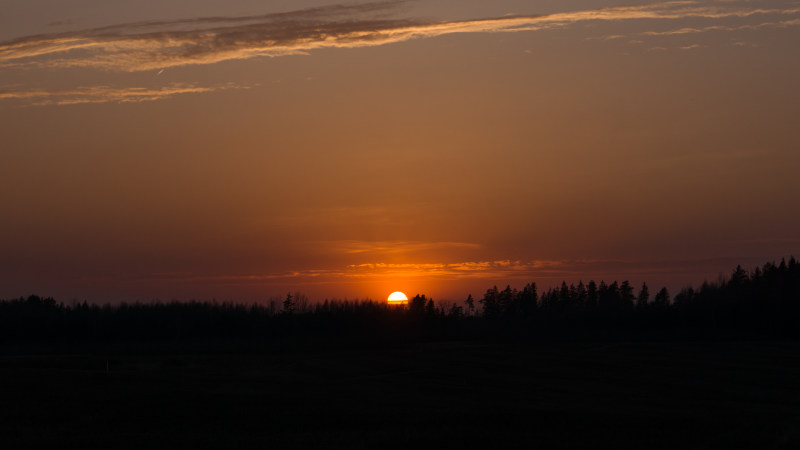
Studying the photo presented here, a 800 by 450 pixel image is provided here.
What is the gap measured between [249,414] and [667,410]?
27974 millimetres

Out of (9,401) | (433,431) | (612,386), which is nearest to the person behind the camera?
(433,431)

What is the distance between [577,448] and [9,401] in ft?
120

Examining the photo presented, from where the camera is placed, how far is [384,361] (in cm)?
10675

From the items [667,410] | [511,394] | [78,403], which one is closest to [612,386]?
[511,394]

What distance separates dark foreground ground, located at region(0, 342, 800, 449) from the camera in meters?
43.1

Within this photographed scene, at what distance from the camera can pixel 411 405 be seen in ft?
194

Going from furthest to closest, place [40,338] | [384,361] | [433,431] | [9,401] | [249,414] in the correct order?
[40,338], [384,361], [9,401], [249,414], [433,431]

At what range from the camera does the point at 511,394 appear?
68625 mm

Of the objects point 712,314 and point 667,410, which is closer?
point 667,410

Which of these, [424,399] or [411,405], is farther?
[424,399]

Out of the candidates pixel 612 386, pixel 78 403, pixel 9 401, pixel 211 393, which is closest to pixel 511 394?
pixel 612 386

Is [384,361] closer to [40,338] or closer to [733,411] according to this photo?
[733,411]

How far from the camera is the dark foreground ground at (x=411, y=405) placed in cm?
4306

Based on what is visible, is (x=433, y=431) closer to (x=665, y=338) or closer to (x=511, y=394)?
(x=511, y=394)
